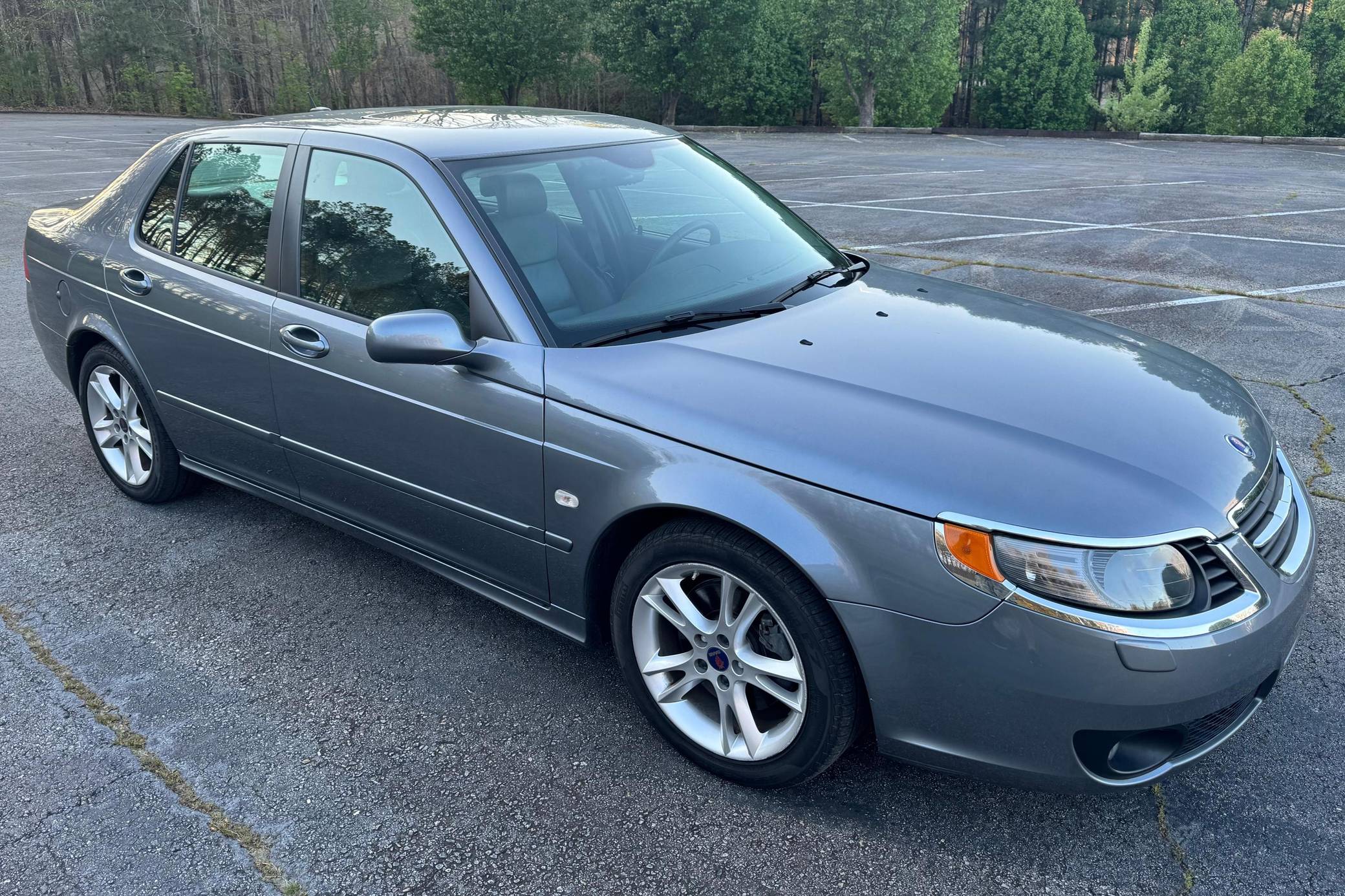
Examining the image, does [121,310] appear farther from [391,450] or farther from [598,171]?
[598,171]

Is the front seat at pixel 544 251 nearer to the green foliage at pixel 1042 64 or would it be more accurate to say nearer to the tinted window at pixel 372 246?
the tinted window at pixel 372 246

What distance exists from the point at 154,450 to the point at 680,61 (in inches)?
1340

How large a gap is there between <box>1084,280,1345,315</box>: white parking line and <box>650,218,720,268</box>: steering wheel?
175 inches

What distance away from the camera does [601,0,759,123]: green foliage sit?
34.7 meters

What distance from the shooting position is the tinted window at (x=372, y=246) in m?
3.05

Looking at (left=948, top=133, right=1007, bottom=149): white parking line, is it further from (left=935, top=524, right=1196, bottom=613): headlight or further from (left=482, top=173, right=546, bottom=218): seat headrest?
(left=935, top=524, right=1196, bottom=613): headlight

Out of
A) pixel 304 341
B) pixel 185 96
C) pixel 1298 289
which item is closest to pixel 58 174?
pixel 304 341

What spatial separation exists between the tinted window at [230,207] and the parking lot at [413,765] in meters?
1.17

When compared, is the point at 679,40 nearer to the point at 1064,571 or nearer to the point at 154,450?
the point at 154,450

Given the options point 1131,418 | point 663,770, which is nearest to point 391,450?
point 663,770

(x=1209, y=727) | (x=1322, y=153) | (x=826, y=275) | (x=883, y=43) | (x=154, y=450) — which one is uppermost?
(x=883, y=43)

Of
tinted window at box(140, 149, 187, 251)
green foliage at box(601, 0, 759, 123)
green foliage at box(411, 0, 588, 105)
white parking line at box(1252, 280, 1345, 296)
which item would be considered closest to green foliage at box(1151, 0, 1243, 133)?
green foliage at box(601, 0, 759, 123)

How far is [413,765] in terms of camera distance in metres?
2.79

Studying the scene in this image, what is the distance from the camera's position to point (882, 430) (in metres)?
2.41
